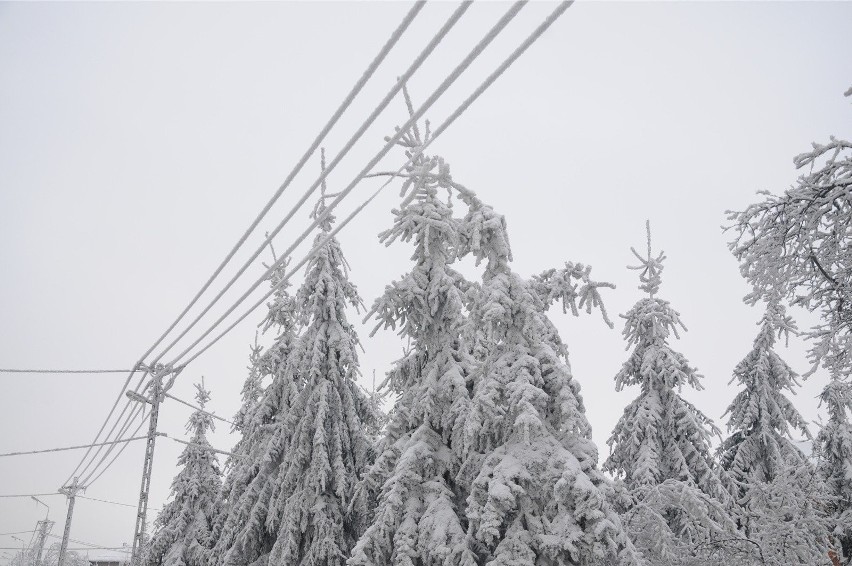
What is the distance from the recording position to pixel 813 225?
644 cm

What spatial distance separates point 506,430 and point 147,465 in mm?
8966

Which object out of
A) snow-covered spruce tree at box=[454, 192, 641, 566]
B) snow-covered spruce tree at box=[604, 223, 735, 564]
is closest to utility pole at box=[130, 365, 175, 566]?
snow-covered spruce tree at box=[454, 192, 641, 566]

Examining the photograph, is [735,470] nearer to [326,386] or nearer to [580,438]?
[580,438]

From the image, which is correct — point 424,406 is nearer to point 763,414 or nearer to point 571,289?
point 571,289

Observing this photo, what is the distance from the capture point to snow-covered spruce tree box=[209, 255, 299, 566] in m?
14.8

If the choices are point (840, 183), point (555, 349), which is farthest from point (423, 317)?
point (840, 183)

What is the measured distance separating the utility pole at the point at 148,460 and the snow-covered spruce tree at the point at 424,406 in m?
5.23

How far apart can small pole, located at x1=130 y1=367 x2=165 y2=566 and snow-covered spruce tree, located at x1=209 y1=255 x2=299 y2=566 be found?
7.73 ft

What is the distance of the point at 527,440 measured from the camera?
346 inches

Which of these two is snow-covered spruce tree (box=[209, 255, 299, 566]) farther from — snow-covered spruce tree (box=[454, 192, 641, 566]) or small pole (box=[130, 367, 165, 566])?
snow-covered spruce tree (box=[454, 192, 641, 566])

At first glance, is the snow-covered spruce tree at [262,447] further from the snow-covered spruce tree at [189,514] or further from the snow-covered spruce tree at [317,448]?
the snow-covered spruce tree at [189,514]

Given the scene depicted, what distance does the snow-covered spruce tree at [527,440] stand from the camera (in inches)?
316

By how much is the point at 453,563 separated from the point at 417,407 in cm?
283

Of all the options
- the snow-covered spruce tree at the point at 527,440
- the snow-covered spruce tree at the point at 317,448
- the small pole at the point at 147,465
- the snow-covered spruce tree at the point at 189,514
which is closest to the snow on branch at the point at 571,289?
the snow-covered spruce tree at the point at 527,440
